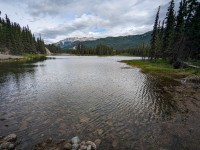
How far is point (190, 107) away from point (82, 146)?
13.6 m

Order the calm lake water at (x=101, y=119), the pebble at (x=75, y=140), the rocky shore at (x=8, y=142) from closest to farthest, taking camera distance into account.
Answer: the rocky shore at (x=8, y=142) < the pebble at (x=75, y=140) < the calm lake water at (x=101, y=119)

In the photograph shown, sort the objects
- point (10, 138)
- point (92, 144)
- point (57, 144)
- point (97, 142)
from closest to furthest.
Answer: point (92, 144) → point (57, 144) → point (10, 138) → point (97, 142)

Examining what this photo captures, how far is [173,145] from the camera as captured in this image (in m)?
10.1

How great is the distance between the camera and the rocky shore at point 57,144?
940 centimetres

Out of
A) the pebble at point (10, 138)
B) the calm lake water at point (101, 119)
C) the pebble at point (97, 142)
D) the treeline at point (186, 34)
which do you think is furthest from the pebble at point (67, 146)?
the treeline at point (186, 34)

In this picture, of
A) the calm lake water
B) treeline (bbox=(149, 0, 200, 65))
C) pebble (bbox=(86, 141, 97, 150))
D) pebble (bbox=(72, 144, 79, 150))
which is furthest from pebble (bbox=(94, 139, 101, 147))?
treeline (bbox=(149, 0, 200, 65))

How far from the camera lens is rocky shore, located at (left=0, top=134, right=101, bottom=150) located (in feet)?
30.8

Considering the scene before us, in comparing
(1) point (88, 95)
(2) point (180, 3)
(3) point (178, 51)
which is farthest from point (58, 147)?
(2) point (180, 3)

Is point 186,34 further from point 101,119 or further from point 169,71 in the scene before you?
point 101,119

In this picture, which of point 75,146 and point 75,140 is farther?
point 75,140

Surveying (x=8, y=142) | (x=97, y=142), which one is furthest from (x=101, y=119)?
(x=8, y=142)

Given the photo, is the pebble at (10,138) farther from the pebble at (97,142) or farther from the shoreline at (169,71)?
the shoreline at (169,71)

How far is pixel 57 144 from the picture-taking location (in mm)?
9992

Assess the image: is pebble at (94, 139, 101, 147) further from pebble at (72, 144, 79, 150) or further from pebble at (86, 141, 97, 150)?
pebble at (72, 144, 79, 150)
